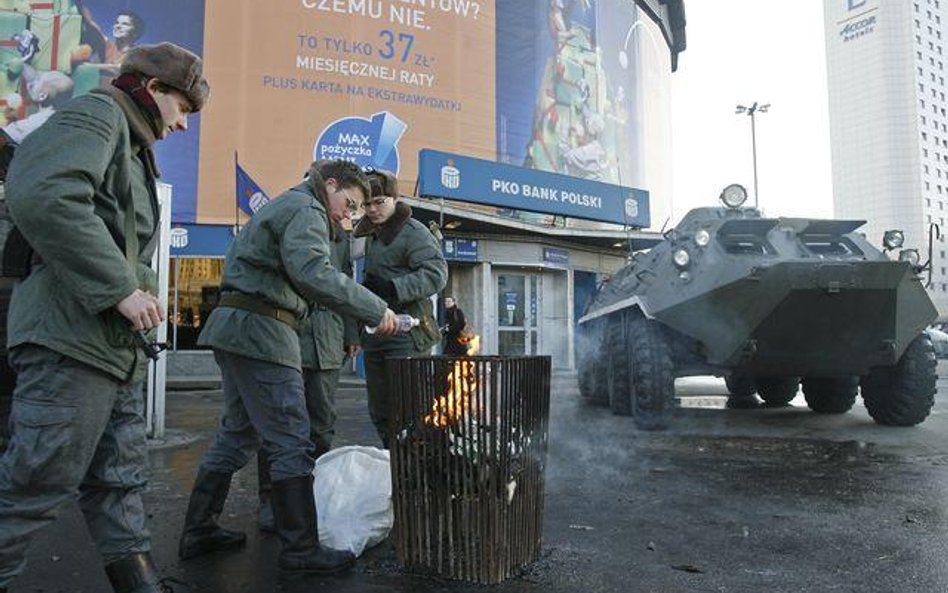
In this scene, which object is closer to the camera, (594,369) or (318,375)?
(318,375)

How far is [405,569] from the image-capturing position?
2.77 m

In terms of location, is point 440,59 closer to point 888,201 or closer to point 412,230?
point 412,230

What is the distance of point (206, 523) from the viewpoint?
9.98ft

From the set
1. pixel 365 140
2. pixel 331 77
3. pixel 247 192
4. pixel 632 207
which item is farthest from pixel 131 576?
pixel 331 77

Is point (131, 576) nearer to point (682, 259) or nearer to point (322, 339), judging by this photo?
point (322, 339)

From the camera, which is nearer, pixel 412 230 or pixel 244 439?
pixel 244 439

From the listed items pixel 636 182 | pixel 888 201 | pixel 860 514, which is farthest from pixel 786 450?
pixel 888 201

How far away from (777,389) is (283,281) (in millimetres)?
8207

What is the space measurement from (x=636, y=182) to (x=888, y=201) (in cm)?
8381

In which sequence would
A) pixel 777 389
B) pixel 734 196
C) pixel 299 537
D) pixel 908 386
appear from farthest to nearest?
pixel 777 389 → pixel 734 196 → pixel 908 386 → pixel 299 537

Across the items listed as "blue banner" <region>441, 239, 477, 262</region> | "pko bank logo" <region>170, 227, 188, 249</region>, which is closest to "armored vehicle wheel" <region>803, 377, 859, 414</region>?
"blue banner" <region>441, 239, 477, 262</region>

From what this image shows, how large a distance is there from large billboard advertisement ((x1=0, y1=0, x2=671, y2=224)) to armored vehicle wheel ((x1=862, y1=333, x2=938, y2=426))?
12.3 m

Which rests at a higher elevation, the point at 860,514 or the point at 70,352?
the point at 70,352

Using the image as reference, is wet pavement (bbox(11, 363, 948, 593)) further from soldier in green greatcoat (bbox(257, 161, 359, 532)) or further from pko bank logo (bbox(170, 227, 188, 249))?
pko bank logo (bbox(170, 227, 188, 249))
